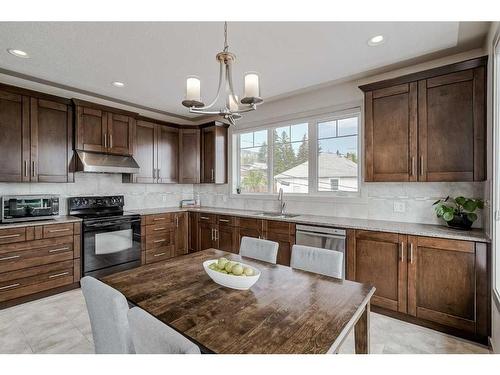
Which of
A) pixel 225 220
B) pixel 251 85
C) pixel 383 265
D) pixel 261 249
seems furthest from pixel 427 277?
pixel 225 220

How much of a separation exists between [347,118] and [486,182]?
5.24 feet

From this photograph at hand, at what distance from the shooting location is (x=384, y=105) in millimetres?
2746

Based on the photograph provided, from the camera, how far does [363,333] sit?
1527 millimetres

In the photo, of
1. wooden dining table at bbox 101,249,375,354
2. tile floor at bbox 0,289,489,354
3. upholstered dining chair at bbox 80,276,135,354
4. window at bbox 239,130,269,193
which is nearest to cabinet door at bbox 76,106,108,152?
tile floor at bbox 0,289,489,354

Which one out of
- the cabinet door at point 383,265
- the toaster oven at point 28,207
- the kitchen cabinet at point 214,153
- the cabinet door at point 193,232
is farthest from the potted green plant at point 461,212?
the toaster oven at point 28,207

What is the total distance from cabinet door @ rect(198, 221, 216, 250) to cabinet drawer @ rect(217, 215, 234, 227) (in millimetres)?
195

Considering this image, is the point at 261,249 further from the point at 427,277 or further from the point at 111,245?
the point at 111,245

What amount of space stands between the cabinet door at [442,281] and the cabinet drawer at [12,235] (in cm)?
392

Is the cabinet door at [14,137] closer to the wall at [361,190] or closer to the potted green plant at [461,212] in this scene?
the wall at [361,190]

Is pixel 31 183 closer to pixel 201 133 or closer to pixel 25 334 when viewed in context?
pixel 25 334

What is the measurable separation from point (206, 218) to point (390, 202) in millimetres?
2627

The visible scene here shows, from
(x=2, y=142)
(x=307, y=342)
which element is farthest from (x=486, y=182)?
(x=2, y=142)

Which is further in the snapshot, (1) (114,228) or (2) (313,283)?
(1) (114,228)

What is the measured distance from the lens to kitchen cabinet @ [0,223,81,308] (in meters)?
2.73
